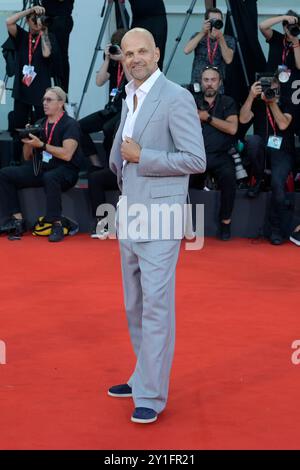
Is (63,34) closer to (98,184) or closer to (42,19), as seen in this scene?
(42,19)

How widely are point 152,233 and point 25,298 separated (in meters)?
2.17

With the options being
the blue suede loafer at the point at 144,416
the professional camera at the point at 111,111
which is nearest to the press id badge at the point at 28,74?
the professional camera at the point at 111,111

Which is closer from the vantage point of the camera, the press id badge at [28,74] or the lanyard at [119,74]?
the lanyard at [119,74]

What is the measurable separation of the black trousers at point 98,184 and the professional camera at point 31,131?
1.75 feet

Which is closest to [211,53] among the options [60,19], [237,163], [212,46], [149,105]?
[212,46]

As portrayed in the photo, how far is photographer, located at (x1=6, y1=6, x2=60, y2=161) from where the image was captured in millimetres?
7652

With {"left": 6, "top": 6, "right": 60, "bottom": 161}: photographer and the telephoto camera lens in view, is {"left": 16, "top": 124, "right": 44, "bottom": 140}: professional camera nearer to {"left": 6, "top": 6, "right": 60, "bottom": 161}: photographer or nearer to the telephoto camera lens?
{"left": 6, "top": 6, "right": 60, "bottom": 161}: photographer

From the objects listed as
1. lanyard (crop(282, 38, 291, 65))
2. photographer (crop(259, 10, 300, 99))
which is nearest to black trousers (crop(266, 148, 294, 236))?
photographer (crop(259, 10, 300, 99))

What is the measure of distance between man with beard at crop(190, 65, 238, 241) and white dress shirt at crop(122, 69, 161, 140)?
3600 mm

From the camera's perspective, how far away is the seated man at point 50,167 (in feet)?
23.8

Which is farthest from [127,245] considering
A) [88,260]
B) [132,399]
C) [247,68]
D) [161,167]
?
[247,68]

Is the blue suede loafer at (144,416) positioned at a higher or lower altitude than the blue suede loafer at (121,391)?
higher

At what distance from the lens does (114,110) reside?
753 cm

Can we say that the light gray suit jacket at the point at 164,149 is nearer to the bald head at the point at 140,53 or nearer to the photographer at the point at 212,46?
the bald head at the point at 140,53
